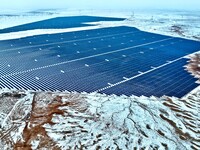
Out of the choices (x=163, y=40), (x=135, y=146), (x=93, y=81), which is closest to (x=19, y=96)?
(x=93, y=81)

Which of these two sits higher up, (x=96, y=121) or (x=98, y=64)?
(x=96, y=121)

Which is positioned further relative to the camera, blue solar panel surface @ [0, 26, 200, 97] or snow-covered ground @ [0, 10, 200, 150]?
blue solar panel surface @ [0, 26, 200, 97]

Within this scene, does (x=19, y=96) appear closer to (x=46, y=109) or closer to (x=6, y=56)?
(x=46, y=109)

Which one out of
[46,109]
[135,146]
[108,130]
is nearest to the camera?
[135,146]

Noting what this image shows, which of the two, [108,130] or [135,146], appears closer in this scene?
[135,146]

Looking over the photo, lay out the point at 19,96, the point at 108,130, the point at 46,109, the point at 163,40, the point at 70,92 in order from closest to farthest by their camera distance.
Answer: the point at 108,130 → the point at 46,109 → the point at 19,96 → the point at 70,92 → the point at 163,40
